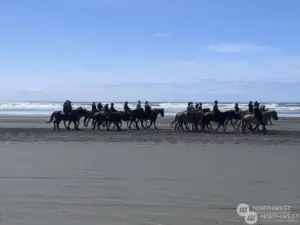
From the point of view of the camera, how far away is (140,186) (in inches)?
349

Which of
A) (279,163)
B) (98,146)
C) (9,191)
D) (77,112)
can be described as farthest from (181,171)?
(77,112)

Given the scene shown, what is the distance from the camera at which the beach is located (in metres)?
6.74

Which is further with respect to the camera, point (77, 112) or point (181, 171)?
point (77, 112)

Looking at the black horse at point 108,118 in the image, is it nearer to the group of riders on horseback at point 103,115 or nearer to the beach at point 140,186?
the group of riders on horseback at point 103,115

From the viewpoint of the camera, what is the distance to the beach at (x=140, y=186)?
22.1 feet

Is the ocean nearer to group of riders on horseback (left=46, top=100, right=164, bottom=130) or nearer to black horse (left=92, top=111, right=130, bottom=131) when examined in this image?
group of riders on horseback (left=46, top=100, right=164, bottom=130)

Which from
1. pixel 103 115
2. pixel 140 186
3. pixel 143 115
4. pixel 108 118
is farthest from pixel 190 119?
pixel 140 186

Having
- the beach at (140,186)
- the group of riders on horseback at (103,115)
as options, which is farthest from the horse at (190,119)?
the beach at (140,186)

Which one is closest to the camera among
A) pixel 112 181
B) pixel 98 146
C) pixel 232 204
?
pixel 232 204

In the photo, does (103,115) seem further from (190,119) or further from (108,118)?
(190,119)

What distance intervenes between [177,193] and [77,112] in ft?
70.3

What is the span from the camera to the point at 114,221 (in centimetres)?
644

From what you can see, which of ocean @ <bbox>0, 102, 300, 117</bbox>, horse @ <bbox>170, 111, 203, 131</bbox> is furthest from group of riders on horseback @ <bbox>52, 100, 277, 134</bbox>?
ocean @ <bbox>0, 102, 300, 117</bbox>

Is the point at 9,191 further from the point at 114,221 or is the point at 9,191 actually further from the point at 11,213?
the point at 114,221
